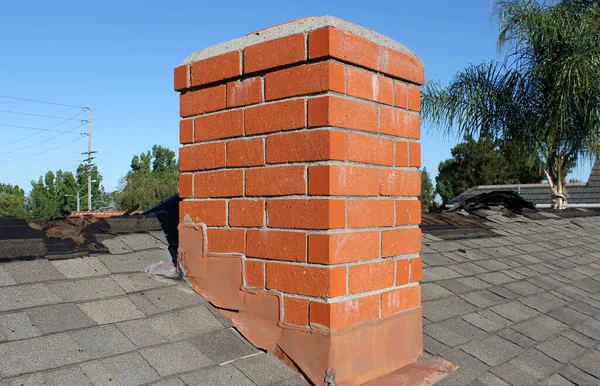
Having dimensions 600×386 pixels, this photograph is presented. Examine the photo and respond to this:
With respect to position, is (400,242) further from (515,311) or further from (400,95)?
(515,311)

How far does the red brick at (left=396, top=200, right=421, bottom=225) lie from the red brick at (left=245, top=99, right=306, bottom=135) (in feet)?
2.02

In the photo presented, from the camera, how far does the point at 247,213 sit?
2.23 meters

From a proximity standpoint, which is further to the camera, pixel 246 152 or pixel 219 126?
pixel 219 126

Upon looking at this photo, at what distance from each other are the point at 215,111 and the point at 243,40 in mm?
328

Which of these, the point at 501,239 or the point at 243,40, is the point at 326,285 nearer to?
the point at 243,40

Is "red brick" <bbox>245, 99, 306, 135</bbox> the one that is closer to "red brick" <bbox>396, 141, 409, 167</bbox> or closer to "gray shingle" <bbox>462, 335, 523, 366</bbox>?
"red brick" <bbox>396, 141, 409, 167</bbox>

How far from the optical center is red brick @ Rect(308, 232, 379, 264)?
1.95 m

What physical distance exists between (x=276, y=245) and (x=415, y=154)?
826 millimetres

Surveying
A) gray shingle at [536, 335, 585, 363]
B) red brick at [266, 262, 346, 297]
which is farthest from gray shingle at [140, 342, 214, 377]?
gray shingle at [536, 335, 585, 363]

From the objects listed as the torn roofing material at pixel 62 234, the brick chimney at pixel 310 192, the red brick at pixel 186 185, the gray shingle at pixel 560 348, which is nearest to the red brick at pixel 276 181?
the brick chimney at pixel 310 192

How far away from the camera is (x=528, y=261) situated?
470cm

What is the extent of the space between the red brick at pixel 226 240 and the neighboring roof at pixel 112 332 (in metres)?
0.24

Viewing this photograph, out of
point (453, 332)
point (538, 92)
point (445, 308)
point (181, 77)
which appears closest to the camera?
point (181, 77)

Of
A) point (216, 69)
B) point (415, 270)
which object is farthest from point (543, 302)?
point (216, 69)
